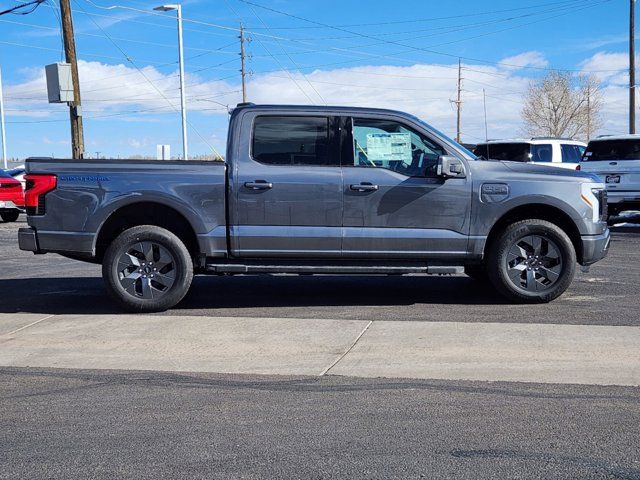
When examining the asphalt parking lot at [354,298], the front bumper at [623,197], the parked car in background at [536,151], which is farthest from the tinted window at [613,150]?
the asphalt parking lot at [354,298]

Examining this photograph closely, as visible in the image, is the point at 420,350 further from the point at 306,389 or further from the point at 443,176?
the point at 443,176

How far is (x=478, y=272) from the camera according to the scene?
8984 mm

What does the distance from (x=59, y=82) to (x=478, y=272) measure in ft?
50.8

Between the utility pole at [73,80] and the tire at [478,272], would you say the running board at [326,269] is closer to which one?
the tire at [478,272]

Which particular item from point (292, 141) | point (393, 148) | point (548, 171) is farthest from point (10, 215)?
point (548, 171)

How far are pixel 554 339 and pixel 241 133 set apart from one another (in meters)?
3.71

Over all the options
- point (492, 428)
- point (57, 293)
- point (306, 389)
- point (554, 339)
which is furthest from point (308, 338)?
point (57, 293)

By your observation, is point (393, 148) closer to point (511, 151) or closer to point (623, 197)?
point (623, 197)

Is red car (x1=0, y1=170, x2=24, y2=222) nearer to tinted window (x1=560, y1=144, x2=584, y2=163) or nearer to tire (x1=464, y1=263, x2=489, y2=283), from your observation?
tire (x1=464, y1=263, x2=489, y2=283)

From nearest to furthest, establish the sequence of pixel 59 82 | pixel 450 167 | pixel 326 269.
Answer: pixel 450 167, pixel 326 269, pixel 59 82

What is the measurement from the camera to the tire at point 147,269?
7.75 metres

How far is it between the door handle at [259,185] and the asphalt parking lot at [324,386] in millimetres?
1315

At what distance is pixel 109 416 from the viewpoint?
4816 mm

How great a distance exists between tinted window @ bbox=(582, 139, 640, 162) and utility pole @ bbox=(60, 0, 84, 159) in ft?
45.5
